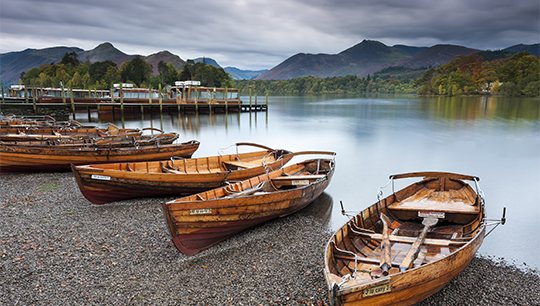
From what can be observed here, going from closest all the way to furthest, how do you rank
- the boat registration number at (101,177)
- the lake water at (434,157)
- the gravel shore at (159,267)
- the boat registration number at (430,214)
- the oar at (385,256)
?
1. the oar at (385,256)
2. the gravel shore at (159,267)
3. the boat registration number at (430,214)
4. the boat registration number at (101,177)
5. the lake water at (434,157)

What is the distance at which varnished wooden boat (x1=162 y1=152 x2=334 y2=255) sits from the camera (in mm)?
6336

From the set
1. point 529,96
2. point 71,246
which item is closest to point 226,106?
point 71,246

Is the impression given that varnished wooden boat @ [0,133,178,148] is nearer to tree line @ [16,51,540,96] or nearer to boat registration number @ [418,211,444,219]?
boat registration number @ [418,211,444,219]

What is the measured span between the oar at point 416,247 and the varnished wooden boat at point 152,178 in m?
5.32

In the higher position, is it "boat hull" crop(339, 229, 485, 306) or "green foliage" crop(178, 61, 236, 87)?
"green foliage" crop(178, 61, 236, 87)

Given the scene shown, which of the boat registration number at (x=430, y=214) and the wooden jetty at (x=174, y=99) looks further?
the wooden jetty at (x=174, y=99)

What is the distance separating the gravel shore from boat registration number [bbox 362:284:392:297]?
1.35 meters

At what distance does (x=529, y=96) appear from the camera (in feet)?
313

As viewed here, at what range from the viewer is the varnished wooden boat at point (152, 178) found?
8711 mm

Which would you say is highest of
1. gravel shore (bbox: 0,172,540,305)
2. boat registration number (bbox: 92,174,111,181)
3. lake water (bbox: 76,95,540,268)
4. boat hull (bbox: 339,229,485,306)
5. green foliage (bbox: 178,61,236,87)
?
green foliage (bbox: 178,61,236,87)

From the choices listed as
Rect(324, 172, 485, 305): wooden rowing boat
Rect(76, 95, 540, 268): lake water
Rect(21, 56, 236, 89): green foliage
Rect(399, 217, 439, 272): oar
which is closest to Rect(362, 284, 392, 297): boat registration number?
Rect(324, 172, 485, 305): wooden rowing boat

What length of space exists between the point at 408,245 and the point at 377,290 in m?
2.20

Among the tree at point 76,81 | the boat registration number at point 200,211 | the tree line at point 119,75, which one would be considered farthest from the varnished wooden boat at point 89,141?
the tree at point 76,81

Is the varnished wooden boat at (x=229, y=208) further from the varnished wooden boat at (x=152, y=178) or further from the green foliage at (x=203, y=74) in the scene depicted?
the green foliage at (x=203, y=74)
